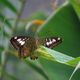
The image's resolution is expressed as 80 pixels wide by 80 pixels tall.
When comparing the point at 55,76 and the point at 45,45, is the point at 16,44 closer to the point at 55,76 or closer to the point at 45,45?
the point at 45,45

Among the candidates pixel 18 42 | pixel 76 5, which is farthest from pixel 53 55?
pixel 76 5

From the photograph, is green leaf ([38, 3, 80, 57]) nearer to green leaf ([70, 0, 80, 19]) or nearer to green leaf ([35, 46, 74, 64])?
green leaf ([70, 0, 80, 19])

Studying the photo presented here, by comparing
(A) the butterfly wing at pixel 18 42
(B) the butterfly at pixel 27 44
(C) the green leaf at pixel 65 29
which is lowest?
(C) the green leaf at pixel 65 29

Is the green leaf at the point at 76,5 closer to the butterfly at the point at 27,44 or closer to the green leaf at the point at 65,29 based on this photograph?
the green leaf at the point at 65,29

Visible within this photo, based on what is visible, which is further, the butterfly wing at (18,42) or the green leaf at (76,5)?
the green leaf at (76,5)

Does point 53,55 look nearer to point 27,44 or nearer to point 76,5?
point 27,44

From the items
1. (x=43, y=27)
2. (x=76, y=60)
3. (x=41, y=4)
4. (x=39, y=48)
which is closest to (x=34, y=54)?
(x=39, y=48)

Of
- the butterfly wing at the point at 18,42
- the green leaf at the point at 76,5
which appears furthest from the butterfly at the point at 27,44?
the green leaf at the point at 76,5
